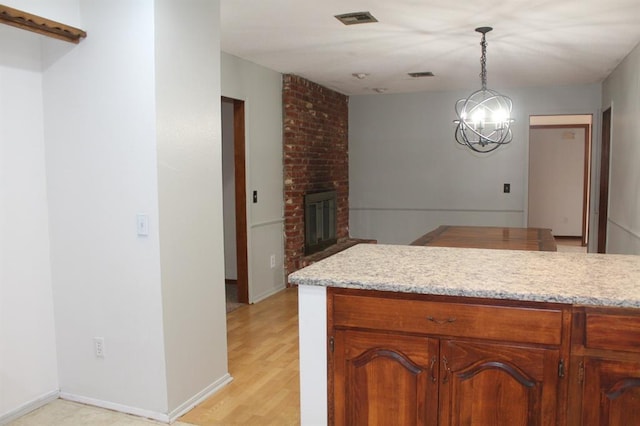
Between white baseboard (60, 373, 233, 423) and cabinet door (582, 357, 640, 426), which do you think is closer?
cabinet door (582, 357, 640, 426)

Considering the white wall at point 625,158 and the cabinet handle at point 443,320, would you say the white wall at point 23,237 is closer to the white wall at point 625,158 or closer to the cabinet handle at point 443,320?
the cabinet handle at point 443,320

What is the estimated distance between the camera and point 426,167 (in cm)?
721

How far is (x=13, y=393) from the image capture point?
2686 mm

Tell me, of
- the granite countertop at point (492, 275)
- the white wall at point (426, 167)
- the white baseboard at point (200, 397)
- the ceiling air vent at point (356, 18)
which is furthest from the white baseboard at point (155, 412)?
the white wall at point (426, 167)

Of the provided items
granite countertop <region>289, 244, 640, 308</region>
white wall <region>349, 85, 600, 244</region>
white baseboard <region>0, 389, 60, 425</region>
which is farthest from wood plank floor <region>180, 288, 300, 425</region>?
white wall <region>349, 85, 600, 244</region>

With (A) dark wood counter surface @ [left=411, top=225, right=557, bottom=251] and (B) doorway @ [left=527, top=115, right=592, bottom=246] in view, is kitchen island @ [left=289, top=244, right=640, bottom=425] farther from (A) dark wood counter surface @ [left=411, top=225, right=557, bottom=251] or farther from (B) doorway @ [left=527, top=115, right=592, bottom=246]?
(B) doorway @ [left=527, top=115, right=592, bottom=246]

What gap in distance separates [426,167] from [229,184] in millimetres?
2826

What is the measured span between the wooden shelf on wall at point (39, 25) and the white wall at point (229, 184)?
3.02 metres

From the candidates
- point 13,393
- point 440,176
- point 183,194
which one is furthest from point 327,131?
point 13,393

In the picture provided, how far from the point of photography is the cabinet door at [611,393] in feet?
5.39

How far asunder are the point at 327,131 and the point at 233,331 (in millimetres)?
3146

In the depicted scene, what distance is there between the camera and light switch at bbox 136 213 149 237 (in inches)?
102

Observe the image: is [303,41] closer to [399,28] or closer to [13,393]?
[399,28]

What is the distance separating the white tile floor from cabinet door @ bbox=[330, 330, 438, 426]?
112 centimetres
